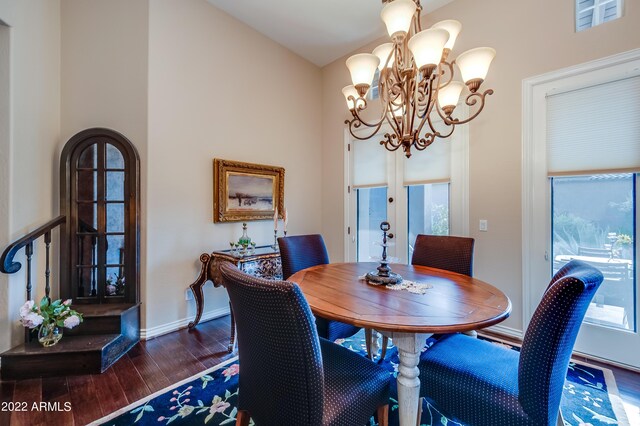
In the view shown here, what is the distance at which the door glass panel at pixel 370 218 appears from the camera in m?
3.70

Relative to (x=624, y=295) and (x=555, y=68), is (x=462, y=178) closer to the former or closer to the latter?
(x=555, y=68)

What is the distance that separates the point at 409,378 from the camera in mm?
1281

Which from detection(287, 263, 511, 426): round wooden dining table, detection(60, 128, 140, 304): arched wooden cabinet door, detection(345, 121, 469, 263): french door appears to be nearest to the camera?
detection(287, 263, 511, 426): round wooden dining table

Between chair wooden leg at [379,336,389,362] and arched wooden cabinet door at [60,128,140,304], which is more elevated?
arched wooden cabinet door at [60,128,140,304]

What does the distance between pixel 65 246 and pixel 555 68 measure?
4.63m

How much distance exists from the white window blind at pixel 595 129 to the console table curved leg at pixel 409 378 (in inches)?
87.2

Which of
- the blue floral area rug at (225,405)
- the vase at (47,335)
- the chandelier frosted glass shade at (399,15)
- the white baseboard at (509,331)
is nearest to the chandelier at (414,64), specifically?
the chandelier frosted glass shade at (399,15)

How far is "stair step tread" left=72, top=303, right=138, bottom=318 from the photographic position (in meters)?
2.33

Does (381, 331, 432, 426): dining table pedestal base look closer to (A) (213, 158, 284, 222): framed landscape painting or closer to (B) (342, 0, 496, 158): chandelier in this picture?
(B) (342, 0, 496, 158): chandelier

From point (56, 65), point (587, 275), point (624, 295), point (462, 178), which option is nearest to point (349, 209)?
point (462, 178)

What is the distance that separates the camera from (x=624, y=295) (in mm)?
2178

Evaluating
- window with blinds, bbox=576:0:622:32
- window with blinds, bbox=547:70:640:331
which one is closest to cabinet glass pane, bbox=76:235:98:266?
window with blinds, bbox=547:70:640:331

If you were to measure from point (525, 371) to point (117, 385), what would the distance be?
248 centimetres

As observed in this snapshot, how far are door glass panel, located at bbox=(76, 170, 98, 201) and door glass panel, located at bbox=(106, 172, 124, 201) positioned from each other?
0.10m
